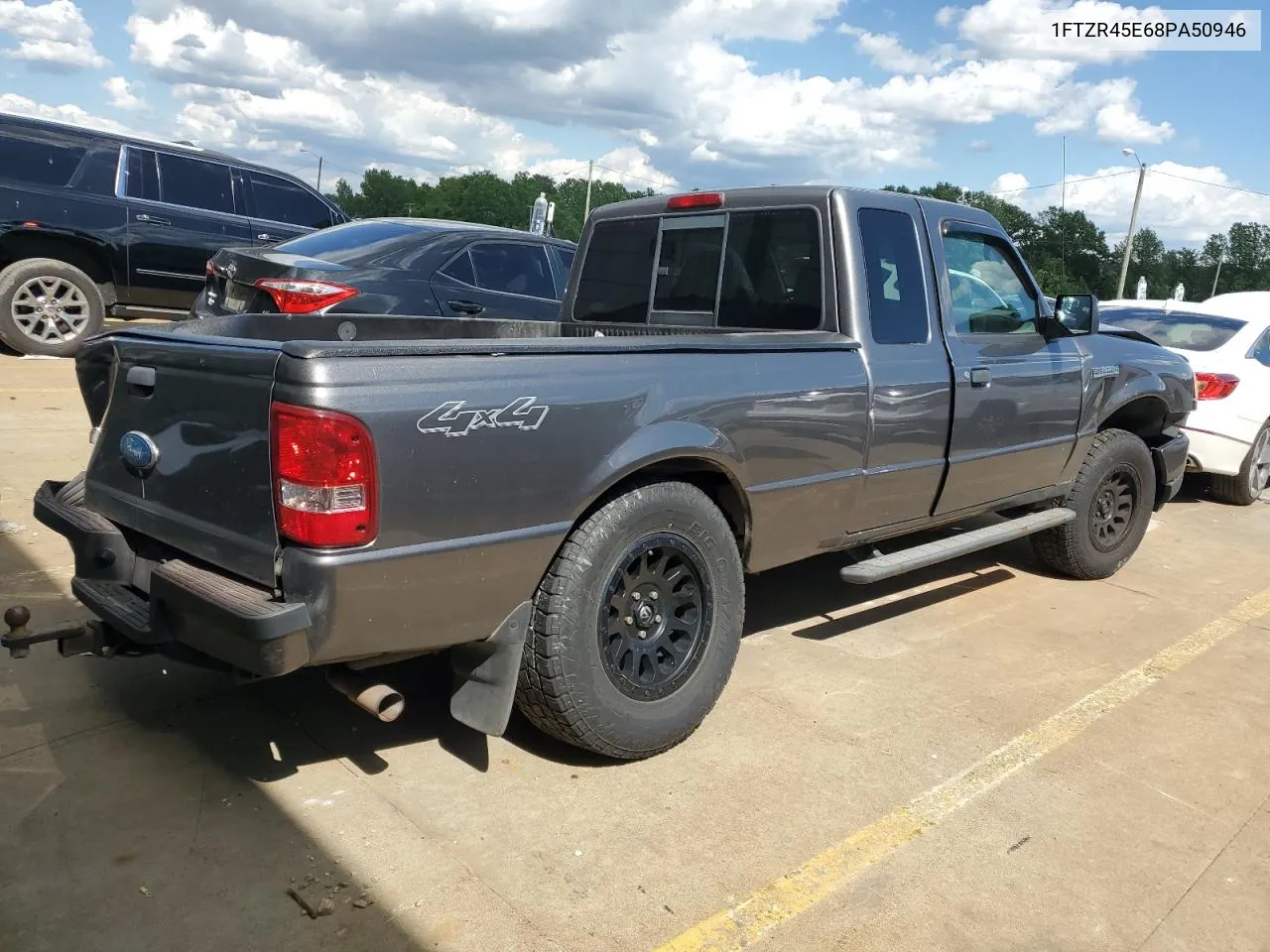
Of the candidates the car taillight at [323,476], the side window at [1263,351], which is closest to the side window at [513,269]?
the car taillight at [323,476]

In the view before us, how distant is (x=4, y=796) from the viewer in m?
2.87

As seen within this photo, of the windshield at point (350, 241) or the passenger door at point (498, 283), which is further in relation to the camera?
the passenger door at point (498, 283)

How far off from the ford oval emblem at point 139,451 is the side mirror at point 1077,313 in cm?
417

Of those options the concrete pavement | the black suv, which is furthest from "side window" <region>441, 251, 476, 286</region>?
the concrete pavement

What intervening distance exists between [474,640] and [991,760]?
190 cm

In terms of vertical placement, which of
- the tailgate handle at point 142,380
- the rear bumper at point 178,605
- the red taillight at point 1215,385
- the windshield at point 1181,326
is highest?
the windshield at point 1181,326

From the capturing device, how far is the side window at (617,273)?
15.7 ft

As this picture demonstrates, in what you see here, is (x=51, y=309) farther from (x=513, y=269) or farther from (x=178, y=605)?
(x=178, y=605)

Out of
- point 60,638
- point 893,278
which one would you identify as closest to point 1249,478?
point 893,278

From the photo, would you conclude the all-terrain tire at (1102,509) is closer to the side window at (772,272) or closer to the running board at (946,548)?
the running board at (946,548)

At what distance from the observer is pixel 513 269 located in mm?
7914

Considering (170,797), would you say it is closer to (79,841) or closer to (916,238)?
(79,841)

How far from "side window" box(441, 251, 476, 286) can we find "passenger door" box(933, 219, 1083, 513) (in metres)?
3.96

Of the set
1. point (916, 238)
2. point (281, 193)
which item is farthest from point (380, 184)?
point (916, 238)
